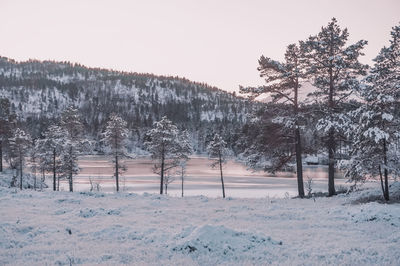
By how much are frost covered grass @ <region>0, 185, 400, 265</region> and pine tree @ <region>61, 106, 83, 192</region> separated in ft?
63.8

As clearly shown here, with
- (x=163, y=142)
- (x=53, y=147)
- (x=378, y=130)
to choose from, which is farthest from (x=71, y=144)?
(x=378, y=130)

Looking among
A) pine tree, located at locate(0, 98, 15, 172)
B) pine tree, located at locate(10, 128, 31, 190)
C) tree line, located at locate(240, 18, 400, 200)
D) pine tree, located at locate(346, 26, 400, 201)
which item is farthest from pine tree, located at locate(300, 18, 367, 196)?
pine tree, located at locate(0, 98, 15, 172)

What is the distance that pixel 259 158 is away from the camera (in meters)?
24.5

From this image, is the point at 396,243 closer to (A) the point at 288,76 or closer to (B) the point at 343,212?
(B) the point at 343,212

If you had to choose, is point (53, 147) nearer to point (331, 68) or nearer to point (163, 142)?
point (163, 142)

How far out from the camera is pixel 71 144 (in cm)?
3700

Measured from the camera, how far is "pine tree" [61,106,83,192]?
121 feet

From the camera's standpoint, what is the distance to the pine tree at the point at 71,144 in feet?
121

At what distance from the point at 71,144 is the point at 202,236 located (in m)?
30.9

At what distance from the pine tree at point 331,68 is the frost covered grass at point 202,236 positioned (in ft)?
23.5

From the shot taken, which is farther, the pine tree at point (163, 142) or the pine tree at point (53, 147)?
the pine tree at point (53, 147)

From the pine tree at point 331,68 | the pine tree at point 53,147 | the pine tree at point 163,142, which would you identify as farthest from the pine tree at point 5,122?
the pine tree at point 331,68

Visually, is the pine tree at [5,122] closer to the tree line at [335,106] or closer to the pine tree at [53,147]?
the pine tree at [53,147]

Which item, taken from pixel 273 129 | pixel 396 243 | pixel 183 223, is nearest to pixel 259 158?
pixel 273 129
